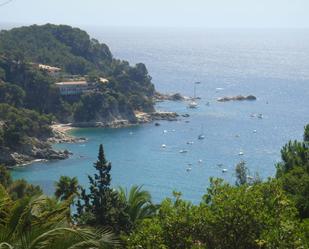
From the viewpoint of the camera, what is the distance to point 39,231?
4305 mm

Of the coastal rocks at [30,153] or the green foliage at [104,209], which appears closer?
the green foliage at [104,209]

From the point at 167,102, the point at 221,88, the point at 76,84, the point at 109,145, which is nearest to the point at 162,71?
the point at 221,88

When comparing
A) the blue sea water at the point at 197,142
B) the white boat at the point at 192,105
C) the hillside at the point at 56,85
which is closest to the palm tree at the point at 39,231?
the blue sea water at the point at 197,142

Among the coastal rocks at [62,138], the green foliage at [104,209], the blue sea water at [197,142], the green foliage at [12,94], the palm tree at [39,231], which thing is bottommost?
the blue sea water at [197,142]

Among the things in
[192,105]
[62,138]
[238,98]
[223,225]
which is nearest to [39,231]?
[223,225]

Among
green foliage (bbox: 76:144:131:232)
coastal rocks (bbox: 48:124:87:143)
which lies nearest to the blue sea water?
coastal rocks (bbox: 48:124:87:143)

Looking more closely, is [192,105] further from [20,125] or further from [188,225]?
[188,225]

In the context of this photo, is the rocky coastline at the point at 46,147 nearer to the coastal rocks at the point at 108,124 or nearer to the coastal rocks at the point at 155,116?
the coastal rocks at the point at 108,124

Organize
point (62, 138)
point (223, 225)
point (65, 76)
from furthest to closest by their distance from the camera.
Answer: point (65, 76) < point (62, 138) < point (223, 225)

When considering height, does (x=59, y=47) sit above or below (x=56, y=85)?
above

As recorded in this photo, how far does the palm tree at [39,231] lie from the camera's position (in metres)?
4.23

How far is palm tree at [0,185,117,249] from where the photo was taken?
4.23 metres

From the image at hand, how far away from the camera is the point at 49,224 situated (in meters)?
4.50

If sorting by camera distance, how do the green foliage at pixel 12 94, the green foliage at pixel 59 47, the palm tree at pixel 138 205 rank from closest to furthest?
the palm tree at pixel 138 205, the green foliage at pixel 12 94, the green foliage at pixel 59 47
